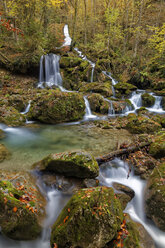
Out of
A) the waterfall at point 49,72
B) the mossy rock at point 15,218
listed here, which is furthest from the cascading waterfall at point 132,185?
the waterfall at point 49,72

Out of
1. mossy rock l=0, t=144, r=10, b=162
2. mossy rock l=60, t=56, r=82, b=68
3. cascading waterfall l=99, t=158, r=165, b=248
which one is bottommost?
cascading waterfall l=99, t=158, r=165, b=248

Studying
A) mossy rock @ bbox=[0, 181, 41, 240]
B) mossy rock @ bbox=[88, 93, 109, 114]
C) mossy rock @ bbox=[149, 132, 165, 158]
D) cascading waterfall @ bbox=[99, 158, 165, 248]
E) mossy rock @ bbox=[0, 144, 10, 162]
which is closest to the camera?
mossy rock @ bbox=[0, 181, 41, 240]

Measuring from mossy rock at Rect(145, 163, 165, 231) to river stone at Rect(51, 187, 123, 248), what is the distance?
1.26 m

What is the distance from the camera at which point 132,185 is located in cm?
439

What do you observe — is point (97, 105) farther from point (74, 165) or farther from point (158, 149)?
point (74, 165)

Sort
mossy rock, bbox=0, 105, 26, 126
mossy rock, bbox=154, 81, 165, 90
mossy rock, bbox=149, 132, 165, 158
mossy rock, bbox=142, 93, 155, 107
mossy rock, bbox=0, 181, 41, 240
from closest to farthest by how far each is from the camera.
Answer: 1. mossy rock, bbox=0, 181, 41, 240
2. mossy rock, bbox=149, 132, 165, 158
3. mossy rock, bbox=0, 105, 26, 126
4. mossy rock, bbox=142, 93, 155, 107
5. mossy rock, bbox=154, 81, 165, 90

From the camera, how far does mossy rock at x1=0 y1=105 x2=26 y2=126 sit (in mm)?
8398

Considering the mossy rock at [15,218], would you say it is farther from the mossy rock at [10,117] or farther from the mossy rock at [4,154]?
the mossy rock at [10,117]

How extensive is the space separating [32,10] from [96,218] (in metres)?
22.3

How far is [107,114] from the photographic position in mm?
11328

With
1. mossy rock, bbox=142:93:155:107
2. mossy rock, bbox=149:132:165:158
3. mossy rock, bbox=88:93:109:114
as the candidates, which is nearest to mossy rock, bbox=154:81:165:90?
mossy rock, bbox=142:93:155:107

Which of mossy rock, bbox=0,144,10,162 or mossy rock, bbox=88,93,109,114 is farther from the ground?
mossy rock, bbox=88,93,109,114

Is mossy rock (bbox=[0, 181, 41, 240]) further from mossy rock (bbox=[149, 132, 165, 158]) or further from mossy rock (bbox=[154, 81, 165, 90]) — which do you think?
mossy rock (bbox=[154, 81, 165, 90])

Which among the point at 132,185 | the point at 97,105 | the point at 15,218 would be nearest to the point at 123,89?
the point at 97,105
